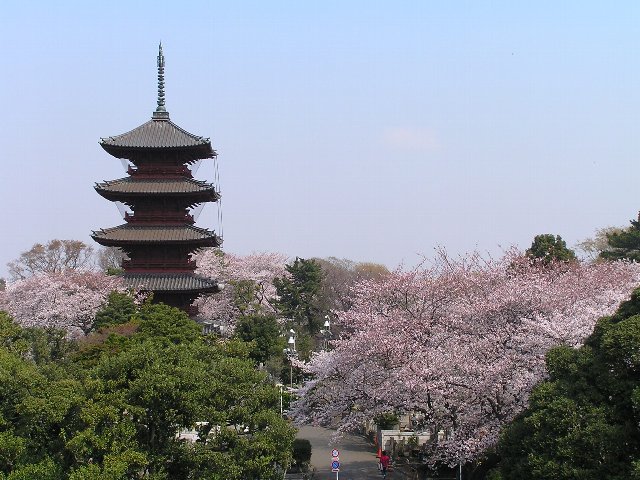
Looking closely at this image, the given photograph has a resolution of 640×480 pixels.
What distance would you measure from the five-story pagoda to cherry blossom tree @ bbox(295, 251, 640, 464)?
9.82 meters

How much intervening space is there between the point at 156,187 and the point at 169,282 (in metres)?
4.47

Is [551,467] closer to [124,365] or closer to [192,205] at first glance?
[124,365]

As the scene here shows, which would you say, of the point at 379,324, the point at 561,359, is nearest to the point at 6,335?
the point at 379,324

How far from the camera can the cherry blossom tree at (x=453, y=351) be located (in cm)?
2134

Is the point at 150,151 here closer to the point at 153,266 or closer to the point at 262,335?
the point at 153,266

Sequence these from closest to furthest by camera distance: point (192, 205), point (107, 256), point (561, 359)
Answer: point (561, 359) < point (192, 205) < point (107, 256)

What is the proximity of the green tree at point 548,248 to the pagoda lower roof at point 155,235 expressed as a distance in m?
19.3

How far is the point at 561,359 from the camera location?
15.1 metres

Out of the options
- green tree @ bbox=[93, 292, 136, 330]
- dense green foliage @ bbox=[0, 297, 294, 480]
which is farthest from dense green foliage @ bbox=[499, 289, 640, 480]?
green tree @ bbox=[93, 292, 136, 330]

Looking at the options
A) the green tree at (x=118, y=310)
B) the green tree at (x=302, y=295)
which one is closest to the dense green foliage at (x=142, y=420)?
the green tree at (x=118, y=310)

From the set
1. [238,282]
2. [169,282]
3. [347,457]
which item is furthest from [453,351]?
[238,282]

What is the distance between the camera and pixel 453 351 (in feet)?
73.2

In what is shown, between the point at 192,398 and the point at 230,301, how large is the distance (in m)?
39.5

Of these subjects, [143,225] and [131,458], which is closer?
[131,458]
